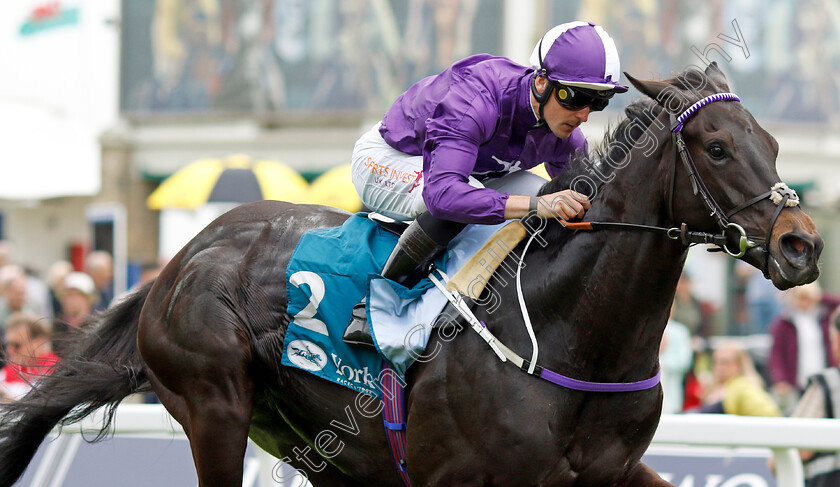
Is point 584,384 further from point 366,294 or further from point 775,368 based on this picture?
point 775,368

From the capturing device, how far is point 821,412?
4.89 metres

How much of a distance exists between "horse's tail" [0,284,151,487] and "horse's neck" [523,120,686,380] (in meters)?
1.89

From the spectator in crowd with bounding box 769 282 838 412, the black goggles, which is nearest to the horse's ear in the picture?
the black goggles

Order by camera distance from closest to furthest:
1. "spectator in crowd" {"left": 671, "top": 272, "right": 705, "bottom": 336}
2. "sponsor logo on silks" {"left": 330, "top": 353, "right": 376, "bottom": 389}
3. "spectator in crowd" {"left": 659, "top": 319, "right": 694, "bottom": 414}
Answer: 1. "sponsor logo on silks" {"left": 330, "top": 353, "right": 376, "bottom": 389}
2. "spectator in crowd" {"left": 659, "top": 319, "right": 694, "bottom": 414}
3. "spectator in crowd" {"left": 671, "top": 272, "right": 705, "bottom": 336}

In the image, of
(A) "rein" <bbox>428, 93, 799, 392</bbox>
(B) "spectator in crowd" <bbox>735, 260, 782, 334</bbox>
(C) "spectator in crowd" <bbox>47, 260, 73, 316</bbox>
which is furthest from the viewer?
(B) "spectator in crowd" <bbox>735, 260, 782, 334</bbox>

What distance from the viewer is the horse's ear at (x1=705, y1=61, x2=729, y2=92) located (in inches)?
121

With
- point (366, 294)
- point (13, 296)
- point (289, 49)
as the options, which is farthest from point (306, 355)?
point (289, 49)

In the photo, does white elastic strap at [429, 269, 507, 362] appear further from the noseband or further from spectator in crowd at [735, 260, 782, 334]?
spectator in crowd at [735, 260, 782, 334]

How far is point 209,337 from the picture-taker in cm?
373

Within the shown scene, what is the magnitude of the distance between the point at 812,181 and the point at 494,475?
14568 millimetres

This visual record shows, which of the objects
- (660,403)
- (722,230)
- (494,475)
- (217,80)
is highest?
(722,230)

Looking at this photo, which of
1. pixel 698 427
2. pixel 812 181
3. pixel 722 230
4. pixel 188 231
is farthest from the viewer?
pixel 812 181

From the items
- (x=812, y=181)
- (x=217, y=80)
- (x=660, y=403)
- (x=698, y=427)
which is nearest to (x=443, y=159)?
(x=660, y=403)

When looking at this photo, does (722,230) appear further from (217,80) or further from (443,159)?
(217,80)
